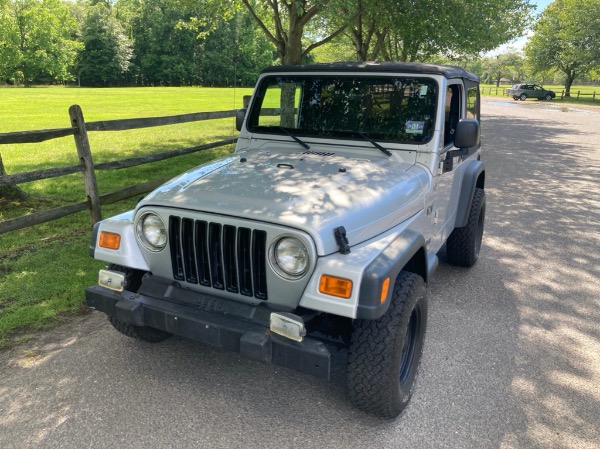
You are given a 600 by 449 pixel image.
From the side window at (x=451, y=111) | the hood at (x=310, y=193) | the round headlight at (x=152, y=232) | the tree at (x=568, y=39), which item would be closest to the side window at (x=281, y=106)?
the hood at (x=310, y=193)

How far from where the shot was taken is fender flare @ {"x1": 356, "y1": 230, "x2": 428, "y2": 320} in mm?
2188

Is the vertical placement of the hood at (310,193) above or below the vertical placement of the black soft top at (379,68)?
below

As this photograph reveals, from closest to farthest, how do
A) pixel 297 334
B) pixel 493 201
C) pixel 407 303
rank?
pixel 297 334, pixel 407 303, pixel 493 201

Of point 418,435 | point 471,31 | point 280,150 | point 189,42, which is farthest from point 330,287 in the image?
point 189,42

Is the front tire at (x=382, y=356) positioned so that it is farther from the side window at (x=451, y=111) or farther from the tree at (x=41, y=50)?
the tree at (x=41, y=50)

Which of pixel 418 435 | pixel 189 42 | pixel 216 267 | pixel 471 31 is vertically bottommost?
pixel 418 435

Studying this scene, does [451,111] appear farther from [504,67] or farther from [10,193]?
[504,67]

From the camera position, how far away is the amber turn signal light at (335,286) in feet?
7.25

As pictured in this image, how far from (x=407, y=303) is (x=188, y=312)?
1.19 meters

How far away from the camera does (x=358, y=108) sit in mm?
3570

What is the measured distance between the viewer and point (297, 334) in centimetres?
223

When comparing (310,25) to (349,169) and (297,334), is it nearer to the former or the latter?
(349,169)

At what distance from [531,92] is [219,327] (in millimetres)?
50591

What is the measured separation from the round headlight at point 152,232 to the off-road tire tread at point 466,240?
2998 mm
